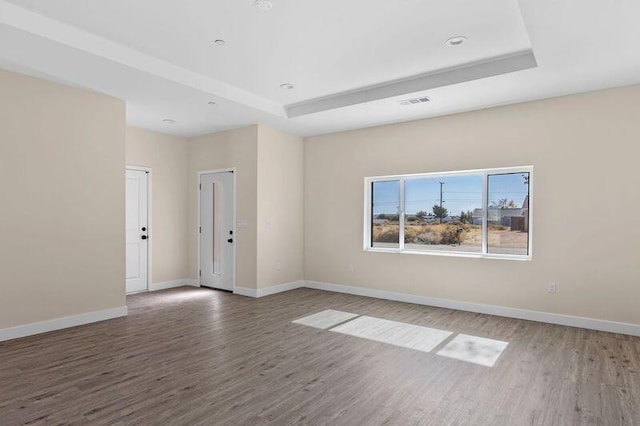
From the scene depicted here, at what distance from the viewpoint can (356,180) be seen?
6.49 metres

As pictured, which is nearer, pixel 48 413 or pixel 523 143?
pixel 48 413

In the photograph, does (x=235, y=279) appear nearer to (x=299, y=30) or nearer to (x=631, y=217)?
(x=299, y=30)

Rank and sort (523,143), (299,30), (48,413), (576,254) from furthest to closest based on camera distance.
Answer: (523,143) → (576,254) → (299,30) → (48,413)

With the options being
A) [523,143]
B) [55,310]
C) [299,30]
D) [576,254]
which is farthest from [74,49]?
[576,254]

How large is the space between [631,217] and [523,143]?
1441mm

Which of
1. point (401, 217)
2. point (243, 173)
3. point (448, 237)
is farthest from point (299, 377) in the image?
point (243, 173)

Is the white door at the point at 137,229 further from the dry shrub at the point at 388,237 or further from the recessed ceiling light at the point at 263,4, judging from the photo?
the recessed ceiling light at the point at 263,4

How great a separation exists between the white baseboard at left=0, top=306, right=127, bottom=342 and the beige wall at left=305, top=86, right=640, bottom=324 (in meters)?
3.75

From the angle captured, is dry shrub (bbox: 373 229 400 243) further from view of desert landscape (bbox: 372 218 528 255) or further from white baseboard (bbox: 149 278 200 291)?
white baseboard (bbox: 149 278 200 291)

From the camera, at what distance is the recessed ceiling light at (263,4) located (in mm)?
2924

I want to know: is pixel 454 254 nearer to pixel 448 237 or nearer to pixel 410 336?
pixel 448 237

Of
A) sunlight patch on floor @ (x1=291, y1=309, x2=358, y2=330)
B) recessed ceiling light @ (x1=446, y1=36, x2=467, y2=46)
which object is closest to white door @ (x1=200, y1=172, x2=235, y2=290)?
sunlight patch on floor @ (x1=291, y1=309, x2=358, y2=330)

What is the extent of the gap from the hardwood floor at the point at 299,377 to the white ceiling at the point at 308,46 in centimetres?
282

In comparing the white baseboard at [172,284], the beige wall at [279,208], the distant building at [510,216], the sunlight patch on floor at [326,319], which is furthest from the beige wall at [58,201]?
the distant building at [510,216]
